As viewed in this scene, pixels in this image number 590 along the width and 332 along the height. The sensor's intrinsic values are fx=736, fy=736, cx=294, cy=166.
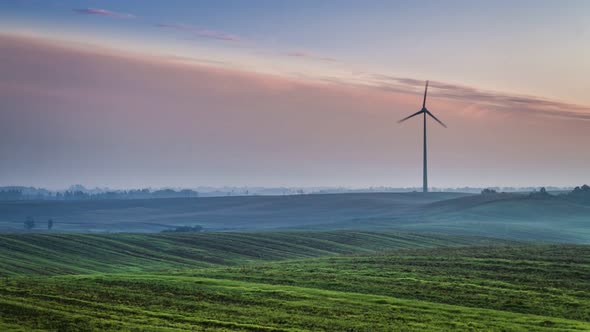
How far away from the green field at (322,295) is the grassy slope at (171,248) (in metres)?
0.67

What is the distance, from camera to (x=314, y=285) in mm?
47531

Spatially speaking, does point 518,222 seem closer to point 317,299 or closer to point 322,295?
point 322,295

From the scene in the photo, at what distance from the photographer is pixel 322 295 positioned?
139 ft

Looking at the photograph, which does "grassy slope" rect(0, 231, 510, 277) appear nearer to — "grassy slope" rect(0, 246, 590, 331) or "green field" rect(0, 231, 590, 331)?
"green field" rect(0, 231, 590, 331)

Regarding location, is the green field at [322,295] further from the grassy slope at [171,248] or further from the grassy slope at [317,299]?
the grassy slope at [171,248]

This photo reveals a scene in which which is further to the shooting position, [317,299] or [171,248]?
[171,248]

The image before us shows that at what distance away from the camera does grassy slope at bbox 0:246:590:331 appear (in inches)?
1321

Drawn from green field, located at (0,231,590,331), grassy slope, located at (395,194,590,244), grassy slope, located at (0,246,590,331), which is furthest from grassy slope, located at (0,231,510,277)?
grassy slope, located at (395,194,590,244)

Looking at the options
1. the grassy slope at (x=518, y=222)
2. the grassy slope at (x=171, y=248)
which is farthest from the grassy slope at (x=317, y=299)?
the grassy slope at (x=518, y=222)

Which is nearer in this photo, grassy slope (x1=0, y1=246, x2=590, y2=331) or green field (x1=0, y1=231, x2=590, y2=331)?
grassy slope (x1=0, y1=246, x2=590, y2=331)

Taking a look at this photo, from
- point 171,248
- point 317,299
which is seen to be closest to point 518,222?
point 171,248

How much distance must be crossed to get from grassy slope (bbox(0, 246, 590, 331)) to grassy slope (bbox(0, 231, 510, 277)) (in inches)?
804

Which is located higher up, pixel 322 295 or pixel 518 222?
pixel 322 295

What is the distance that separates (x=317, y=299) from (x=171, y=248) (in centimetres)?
5241
